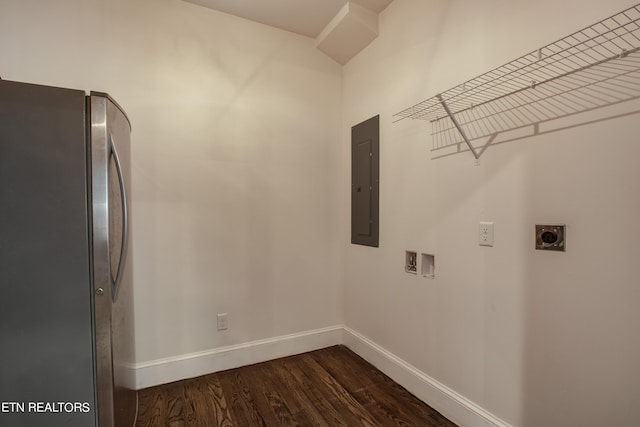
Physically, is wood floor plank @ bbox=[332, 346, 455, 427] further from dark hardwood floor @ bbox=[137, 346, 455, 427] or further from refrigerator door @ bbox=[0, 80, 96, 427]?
refrigerator door @ bbox=[0, 80, 96, 427]

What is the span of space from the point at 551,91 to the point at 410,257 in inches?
46.1

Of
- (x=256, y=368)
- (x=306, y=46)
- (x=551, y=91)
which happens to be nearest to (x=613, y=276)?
(x=551, y=91)

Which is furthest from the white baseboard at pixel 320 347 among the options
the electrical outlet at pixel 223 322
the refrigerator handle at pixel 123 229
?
the refrigerator handle at pixel 123 229

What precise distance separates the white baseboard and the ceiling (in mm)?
2569

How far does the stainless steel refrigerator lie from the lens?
1.14m

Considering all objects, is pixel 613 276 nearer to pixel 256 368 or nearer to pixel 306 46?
pixel 256 368

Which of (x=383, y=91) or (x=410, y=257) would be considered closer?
(x=410, y=257)

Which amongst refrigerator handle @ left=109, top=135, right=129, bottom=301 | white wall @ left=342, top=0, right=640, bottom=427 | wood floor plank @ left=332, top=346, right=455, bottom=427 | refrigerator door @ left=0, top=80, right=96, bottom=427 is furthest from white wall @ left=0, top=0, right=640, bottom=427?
refrigerator door @ left=0, top=80, right=96, bottom=427

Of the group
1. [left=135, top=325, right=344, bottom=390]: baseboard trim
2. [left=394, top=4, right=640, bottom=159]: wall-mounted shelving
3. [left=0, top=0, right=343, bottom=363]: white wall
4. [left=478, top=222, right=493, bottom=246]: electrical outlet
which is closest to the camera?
[left=394, top=4, right=640, bottom=159]: wall-mounted shelving

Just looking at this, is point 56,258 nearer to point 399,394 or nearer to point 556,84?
point 399,394

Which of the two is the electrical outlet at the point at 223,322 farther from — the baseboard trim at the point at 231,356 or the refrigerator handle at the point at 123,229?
the refrigerator handle at the point at 123,229

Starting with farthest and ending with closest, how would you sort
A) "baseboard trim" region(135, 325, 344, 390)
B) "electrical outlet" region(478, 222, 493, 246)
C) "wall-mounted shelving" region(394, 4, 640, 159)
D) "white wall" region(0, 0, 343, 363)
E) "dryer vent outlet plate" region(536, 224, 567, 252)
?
"baseboard trim" region(135, 325, 344, 390)
"white wall" region(0, 0, 343, 363)
"electrical outlet" region(478, 222, 493, 246)
"dryer vent outlet plate" region(536, 224, 567, 252)
"wall-mounted shelving" region(394, 4, 640, 159)

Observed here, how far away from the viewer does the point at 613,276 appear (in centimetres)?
107

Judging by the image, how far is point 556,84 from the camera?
48.6 inches
